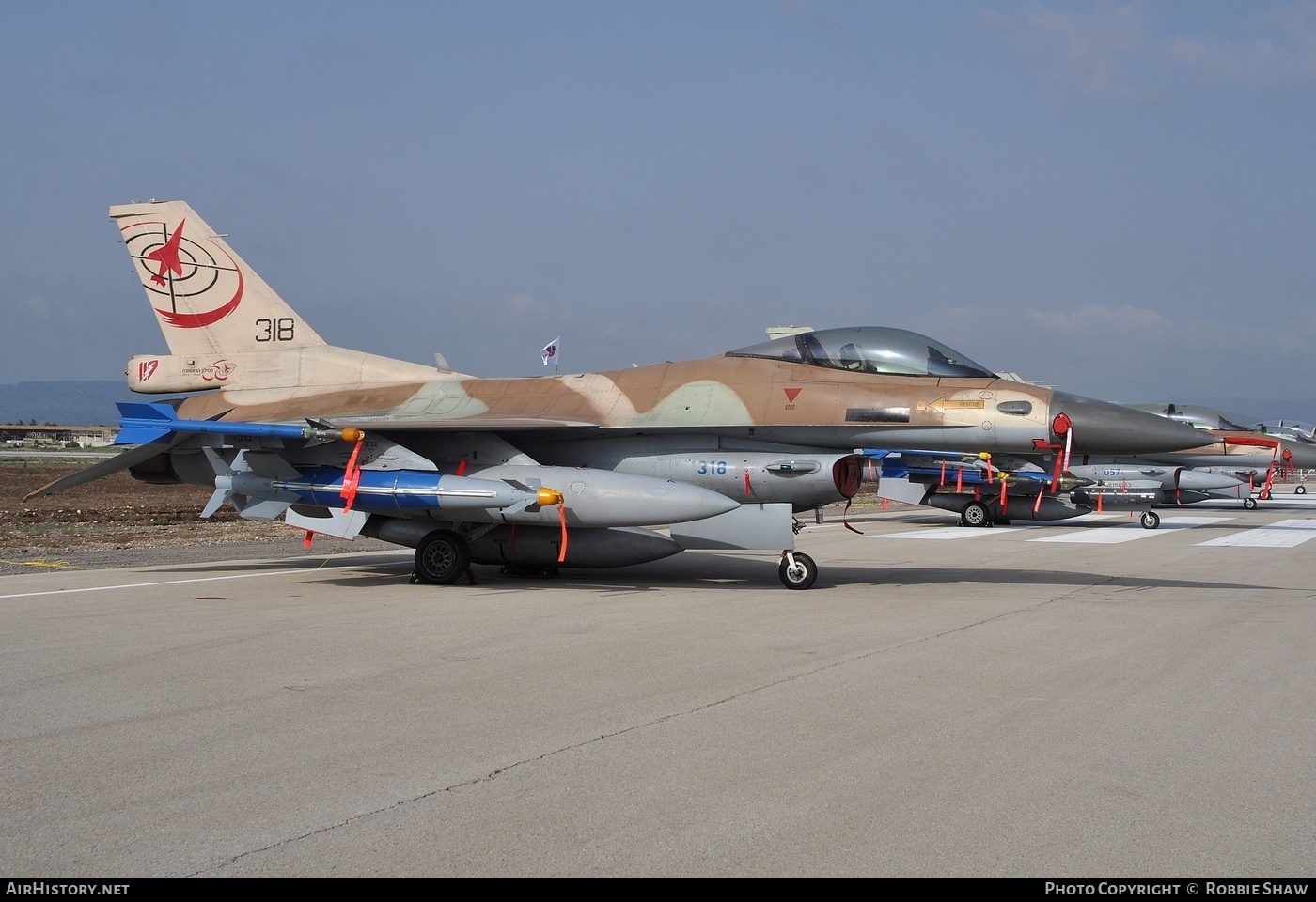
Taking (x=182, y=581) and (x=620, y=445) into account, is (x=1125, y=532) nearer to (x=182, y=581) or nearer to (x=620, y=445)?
(x=620, y=445)

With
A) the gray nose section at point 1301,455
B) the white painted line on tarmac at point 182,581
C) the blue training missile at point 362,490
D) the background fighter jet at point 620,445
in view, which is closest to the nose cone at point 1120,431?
the background fighter jet at point 620,445

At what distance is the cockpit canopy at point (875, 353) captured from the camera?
35.4ft

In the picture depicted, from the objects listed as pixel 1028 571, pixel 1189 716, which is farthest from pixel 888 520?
pixel 1189 716

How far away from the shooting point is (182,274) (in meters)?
13.8

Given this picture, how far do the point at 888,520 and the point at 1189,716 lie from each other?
21.3 meters

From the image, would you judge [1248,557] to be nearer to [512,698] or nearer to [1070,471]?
[1070,471]

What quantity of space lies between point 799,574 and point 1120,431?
11.3 ft

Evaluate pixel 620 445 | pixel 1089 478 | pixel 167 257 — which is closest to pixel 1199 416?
pixel 1089 478

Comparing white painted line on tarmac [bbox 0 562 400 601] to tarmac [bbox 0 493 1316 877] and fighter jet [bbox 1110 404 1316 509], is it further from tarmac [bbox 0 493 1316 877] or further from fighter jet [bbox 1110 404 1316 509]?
fighter jet [bbox 1110 404 1316 509]

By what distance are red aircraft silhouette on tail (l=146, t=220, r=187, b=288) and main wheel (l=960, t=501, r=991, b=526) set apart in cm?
1735

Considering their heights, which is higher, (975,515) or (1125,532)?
(975,515)

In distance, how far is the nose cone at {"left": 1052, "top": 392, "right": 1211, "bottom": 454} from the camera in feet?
32.7

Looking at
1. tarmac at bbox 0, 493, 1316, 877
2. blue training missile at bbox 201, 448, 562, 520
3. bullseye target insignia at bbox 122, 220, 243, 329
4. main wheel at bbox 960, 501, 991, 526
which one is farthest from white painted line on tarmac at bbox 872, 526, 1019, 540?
bullseye target insignia at bbox 122, 220, 243, 329
